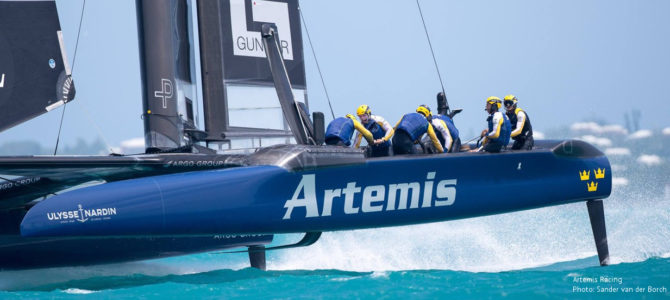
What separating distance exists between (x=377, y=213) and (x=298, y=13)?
2895 mm

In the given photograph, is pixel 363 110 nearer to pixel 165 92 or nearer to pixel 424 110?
pixel 424 110

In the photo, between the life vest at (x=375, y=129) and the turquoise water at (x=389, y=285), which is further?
the life vest at (x=375, y=129)

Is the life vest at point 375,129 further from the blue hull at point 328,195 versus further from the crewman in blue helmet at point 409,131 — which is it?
the blue hull at point 328,195

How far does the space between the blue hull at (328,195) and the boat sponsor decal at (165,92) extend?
1.28m

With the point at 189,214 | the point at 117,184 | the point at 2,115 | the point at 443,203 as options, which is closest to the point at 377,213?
the point at 443,203

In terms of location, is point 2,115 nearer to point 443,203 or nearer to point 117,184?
point 117,184

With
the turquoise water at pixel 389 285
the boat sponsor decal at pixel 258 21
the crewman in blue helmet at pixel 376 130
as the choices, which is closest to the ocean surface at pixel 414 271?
the turquoise water at pixel 389 285

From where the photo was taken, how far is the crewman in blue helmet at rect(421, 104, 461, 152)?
246 inches

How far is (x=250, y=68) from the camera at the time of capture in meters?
7.09

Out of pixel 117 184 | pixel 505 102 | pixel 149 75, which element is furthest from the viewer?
pixel 505 102

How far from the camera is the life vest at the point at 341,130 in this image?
19.2ft

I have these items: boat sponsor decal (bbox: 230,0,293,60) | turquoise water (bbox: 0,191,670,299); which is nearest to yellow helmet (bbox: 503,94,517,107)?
turquoise water (bbox: 0,191,670,299)

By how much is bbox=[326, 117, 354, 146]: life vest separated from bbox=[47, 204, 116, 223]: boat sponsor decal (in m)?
1.88

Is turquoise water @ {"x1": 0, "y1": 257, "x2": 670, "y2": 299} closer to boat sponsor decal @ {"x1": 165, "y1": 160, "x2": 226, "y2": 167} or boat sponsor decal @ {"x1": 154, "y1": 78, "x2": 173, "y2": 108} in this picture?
boat sponsor decal @ {"x1": 165, "y1": 160, "x2": 226, "y2": 167}
